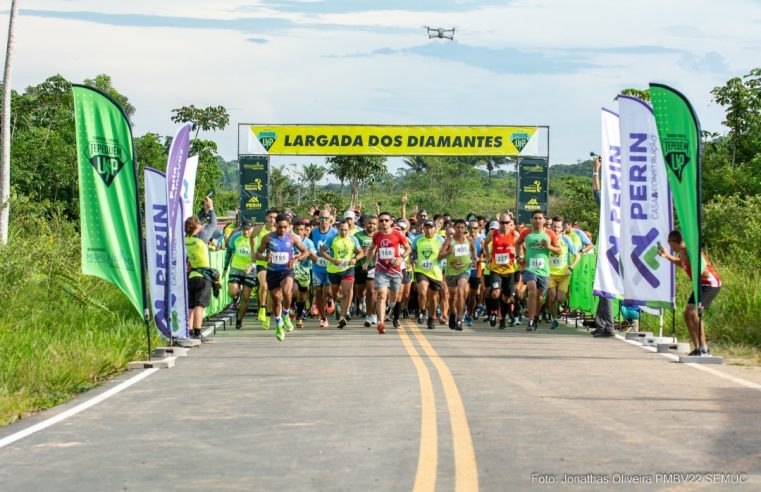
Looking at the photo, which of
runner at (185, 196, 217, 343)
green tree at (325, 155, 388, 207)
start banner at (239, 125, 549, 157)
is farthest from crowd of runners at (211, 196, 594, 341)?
green tree at (325, 155, 388, 207)

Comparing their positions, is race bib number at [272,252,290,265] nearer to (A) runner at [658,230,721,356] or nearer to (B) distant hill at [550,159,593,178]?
(A) runner at [658,230,721,356]

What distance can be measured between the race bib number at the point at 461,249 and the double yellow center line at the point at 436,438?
724cm

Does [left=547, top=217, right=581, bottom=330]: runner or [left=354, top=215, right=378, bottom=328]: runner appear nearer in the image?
[left=354, top=215, right=378, bottom=328]: runner

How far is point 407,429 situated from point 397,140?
28901 millimetres

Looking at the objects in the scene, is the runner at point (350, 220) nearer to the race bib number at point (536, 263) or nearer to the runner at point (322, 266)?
the runner at point (322, 266)

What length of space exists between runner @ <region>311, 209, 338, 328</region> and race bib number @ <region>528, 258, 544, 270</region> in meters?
3.60

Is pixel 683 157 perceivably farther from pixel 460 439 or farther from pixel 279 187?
pixel 279 187

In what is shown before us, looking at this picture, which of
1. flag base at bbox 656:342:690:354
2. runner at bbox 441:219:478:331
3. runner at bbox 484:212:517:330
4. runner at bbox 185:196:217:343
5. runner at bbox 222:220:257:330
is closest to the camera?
flag base at bbox 656:342:690:354

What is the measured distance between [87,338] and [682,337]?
29.4 ft

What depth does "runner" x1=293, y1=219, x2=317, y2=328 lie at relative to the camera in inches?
841

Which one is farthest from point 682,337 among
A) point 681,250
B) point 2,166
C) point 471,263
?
point 2,166

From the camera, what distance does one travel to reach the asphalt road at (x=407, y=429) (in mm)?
7625

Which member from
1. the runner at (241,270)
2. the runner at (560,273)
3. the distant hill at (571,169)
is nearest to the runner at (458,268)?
the runner at (560,273)

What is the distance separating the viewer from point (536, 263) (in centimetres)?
2147
